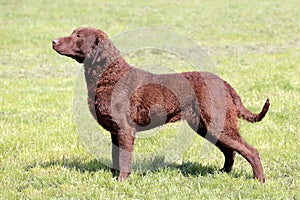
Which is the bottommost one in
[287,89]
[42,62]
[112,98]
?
[42,62]

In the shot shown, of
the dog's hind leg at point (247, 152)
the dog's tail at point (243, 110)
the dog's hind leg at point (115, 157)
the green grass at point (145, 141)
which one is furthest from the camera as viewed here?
the dog's hind leg at point (115, 157)

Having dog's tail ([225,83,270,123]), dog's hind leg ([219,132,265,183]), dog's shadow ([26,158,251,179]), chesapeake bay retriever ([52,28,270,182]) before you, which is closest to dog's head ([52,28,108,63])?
chesapeake bay retriever ([52,28,270,182])

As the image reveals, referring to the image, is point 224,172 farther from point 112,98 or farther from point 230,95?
point 112,98

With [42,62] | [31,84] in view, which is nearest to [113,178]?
[31,84]

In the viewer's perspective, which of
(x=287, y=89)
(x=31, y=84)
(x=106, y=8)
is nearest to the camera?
(x=287, y=89)

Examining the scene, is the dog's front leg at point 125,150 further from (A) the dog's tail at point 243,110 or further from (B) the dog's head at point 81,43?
(A) the dog's tail at point 243,110

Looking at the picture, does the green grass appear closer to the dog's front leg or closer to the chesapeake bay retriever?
the dog's front leg

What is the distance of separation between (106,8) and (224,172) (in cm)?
1748

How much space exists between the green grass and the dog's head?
1.24 meters

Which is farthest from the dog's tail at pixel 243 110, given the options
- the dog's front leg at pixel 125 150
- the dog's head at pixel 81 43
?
the dog's head at pixel 81 43

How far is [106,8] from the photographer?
2195cm

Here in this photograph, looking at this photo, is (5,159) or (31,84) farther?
(31,84)

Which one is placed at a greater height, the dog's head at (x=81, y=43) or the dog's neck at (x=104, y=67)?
the dog's head at (x=81, y=43)

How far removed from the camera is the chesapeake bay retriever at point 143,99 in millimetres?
5129
